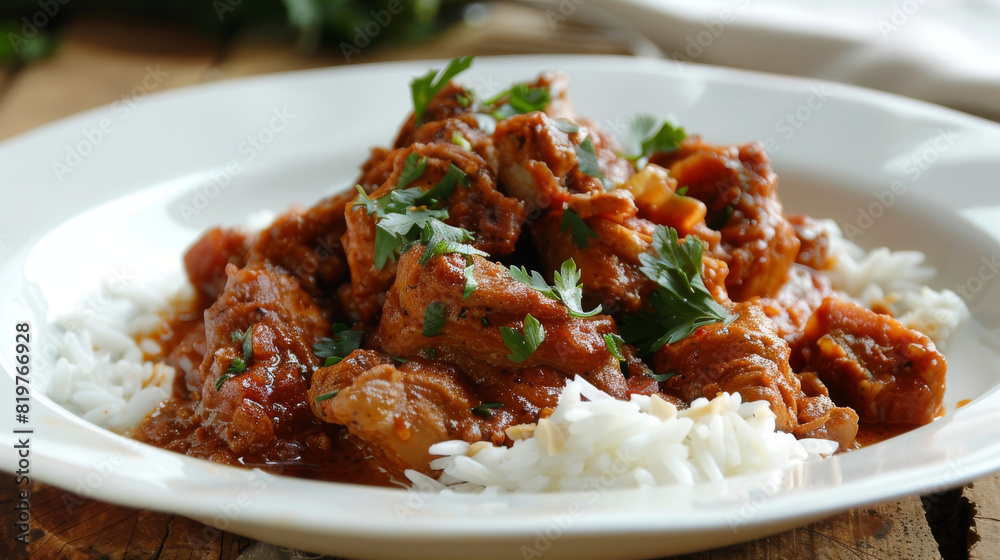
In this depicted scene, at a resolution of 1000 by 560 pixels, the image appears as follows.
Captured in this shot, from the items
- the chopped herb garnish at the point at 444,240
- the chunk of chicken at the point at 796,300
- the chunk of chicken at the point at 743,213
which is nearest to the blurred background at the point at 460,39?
the chunk of chicken at the point at 796,300

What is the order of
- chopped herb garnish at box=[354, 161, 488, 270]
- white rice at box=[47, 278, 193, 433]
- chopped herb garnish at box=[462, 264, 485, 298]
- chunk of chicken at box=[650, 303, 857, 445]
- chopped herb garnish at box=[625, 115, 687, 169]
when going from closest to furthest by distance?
chopped herb garnish at box=[462, 264, 485, 298] → chunk of chicken at box=[650, 303, 857, 445] → chopped herb garnish at box=[354, 161, 488, 270] → white rice at box=[47, 278, 193, 433] → chopped herb garnish at box=[625, 115, 687, 169]

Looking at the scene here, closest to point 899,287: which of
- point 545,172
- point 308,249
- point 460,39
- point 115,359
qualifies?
point 545,172

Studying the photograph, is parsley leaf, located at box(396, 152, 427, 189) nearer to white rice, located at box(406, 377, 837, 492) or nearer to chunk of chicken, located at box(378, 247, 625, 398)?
chunk of chicken, located at box(378, 247, 625, 398)

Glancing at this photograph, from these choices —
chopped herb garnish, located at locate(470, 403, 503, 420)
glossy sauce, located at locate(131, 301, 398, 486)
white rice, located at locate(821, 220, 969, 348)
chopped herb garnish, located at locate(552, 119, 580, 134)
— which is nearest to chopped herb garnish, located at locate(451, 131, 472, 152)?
chopped herb garnish, located at locate(552, 119, 580, 134)

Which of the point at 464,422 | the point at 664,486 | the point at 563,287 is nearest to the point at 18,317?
the point at 464,422

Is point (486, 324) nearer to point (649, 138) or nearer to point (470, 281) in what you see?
point (470, 281)

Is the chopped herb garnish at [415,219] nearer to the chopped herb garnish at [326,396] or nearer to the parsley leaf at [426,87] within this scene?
the chopped herb garnish at [326,396]
